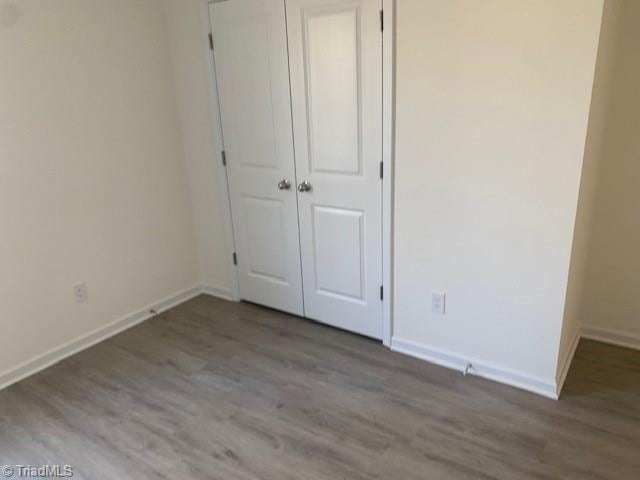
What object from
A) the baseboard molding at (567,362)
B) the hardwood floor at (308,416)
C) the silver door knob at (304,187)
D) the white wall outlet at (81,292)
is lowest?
the hardwood floor at (308,416)

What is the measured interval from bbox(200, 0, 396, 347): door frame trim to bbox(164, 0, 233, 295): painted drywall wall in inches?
1.2

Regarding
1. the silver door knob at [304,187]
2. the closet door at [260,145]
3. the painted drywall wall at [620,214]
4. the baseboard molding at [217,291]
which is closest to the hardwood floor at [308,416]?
the painted drywall wall at [620,214]

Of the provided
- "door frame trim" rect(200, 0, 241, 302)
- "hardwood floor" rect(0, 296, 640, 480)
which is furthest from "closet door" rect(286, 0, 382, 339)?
"door frame trim" rect(200, 0, 241, 302)

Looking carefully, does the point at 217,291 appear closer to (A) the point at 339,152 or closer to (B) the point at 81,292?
(B) the point at 81,292

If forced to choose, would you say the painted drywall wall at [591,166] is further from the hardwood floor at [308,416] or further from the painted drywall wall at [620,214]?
the hardwood floor at [308,416]

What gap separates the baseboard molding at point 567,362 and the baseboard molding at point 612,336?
54mm

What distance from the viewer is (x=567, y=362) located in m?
2.54

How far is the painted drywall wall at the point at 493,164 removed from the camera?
1.96m

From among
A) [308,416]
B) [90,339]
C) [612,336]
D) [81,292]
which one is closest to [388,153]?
[308,416]

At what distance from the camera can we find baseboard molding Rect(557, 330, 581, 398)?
93.1 inches

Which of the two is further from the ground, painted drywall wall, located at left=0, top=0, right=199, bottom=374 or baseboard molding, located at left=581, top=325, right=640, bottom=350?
painted drywall wall, located at left=0, top=0, right=199, bottom=374

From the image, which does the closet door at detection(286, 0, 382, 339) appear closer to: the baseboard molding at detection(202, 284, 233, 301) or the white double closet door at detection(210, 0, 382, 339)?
the white double closet door at detection(210, 0, 382, 339)

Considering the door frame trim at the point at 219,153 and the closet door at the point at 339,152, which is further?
the door frame trim at the point at 219,153

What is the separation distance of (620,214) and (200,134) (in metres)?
2.60
